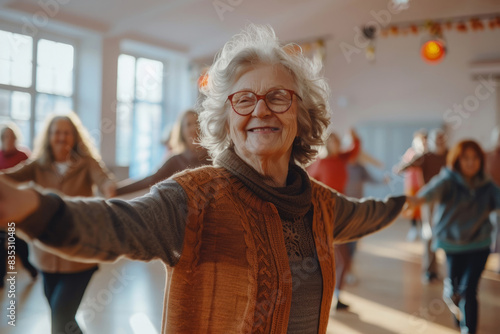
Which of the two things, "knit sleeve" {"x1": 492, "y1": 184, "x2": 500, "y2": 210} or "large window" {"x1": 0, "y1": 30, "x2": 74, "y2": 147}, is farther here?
"large window" {"x1": 0, "y1": 30, "x2": 74, "y2": 147}

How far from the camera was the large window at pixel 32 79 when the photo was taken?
670 cm

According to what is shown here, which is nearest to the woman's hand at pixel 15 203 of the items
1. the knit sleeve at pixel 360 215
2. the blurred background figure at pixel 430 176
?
the knit sleeve at pixel 360 215

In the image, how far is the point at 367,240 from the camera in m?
7.64

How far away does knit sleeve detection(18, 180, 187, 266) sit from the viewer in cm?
77

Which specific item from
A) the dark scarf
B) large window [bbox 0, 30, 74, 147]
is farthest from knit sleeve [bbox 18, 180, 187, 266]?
large window [bbox 0, 30, 74, 147]

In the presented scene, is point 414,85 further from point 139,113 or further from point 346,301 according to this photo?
point 346,301

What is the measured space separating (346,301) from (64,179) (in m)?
2.73

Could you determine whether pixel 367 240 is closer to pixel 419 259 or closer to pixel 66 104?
pixel 419 259

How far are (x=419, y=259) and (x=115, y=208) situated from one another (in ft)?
19.5

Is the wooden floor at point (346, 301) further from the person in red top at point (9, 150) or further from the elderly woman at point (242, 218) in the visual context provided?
the elderly woman at point (242, 218)

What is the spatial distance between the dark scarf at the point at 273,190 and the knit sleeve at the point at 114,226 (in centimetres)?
21

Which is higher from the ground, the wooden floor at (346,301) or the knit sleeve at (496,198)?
the knit sleeve at (496,198)

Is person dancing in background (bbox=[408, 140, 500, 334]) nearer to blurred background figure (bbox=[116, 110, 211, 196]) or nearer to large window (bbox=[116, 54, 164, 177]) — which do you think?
blurred background figure (bbox=[116, 110, 211, 196])

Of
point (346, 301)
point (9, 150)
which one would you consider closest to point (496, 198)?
point (346, 301)
